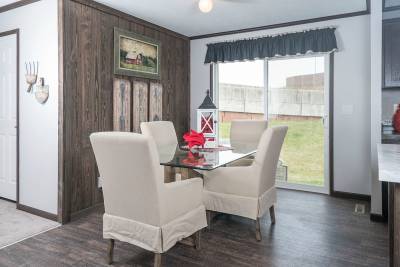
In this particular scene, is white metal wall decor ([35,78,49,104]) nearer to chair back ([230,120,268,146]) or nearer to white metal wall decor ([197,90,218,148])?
white metal wall decor ([197,90,218,148])

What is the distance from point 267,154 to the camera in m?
2.55

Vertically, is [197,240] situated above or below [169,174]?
below

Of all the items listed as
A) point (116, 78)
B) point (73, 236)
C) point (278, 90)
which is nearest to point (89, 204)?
point (73, 236)

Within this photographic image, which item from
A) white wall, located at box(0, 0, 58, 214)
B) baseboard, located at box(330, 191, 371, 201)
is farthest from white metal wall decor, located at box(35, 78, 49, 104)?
baseboard, located at box(330, 191, 371, 201)

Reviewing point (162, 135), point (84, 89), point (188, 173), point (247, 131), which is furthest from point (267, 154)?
point (84, 89)

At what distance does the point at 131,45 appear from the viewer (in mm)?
3918

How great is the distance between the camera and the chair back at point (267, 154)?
2.51 metres

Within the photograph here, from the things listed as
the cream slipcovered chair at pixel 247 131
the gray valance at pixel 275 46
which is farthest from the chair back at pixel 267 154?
the gray valance at pixel 275 46

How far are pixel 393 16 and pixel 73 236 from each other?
3963mm

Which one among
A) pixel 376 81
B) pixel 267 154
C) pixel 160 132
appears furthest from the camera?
pixel 160 132

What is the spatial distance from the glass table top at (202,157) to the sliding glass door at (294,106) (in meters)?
1.47

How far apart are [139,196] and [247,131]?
2187 mm

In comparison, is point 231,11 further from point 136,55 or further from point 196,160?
point 196,160

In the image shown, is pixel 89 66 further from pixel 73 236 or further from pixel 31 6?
pixel 73 236
